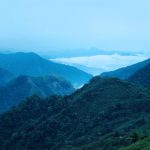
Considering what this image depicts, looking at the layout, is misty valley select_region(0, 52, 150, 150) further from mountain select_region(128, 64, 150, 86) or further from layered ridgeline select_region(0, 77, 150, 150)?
mountain select_region(128, 64, 150, 86)

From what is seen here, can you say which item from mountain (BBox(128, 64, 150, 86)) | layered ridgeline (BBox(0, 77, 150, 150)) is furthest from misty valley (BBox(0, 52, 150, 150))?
mountain (BBox(128, 64, 150, 86))

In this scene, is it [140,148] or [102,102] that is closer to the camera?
[140,148]

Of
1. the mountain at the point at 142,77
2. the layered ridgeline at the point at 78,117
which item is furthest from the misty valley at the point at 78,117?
the mountain at the point at 142,77

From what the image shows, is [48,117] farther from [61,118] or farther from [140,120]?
[140,120]

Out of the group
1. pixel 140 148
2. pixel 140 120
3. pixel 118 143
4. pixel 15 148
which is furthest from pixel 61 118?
pixel 140 148

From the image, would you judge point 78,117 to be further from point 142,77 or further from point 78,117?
point 142,77

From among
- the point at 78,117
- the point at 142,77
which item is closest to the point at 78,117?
the point at 78,117

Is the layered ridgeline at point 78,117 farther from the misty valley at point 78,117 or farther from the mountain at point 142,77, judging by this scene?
the mountain at point 142,77

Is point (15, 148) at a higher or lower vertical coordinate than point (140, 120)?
lower
